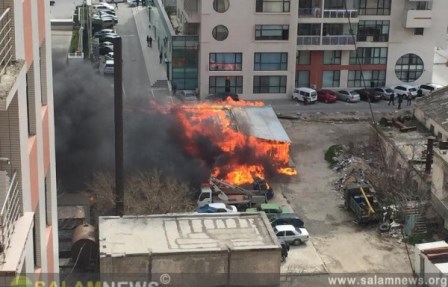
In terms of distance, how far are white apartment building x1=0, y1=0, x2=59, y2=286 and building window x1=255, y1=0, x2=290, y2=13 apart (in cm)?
3263

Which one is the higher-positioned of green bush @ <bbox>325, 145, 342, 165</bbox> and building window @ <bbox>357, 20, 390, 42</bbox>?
building window @ <bbox>357, 20, 390, 42</bbox>

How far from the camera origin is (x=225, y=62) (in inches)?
1690

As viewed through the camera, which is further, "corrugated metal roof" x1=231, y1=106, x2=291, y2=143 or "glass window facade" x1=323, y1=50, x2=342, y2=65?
"glass window facade" x1=323, y1=50, x2=342, y2=65

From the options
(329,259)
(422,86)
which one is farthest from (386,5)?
(329,259)

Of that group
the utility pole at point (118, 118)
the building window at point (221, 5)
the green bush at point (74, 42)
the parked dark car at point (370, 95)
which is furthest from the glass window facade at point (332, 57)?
the utility pole at point (118, 118)

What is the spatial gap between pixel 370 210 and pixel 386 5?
19517mm

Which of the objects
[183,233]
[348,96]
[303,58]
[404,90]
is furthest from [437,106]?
[183,233]

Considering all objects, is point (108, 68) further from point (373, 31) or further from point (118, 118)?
point (118, 118)

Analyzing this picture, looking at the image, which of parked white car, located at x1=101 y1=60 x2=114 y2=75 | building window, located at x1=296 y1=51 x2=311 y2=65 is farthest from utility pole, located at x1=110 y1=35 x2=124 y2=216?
building window, located at x1=296 y1=51 x2=311 y2=65

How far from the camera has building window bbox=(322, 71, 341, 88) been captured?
147 feet

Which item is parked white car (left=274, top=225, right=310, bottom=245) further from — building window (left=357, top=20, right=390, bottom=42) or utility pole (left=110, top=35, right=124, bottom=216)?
building window (left=357, top=20, right=390, bottom=42)

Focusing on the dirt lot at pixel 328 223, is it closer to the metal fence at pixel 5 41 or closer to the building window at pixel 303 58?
the building window at pixel 303 58

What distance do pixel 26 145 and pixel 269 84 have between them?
36.7 metres

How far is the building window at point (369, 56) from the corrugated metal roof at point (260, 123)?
32.2 ft
